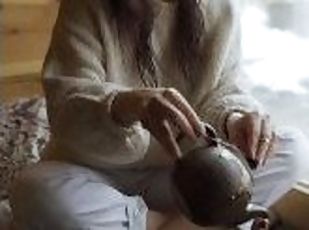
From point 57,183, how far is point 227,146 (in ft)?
1.17

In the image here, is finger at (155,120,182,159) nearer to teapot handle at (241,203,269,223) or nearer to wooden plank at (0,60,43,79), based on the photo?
teapot handle at (241,203,269,223)

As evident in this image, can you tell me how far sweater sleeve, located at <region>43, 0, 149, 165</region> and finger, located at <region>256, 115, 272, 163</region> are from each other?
182 millimetres

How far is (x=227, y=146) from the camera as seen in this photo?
0.99 m

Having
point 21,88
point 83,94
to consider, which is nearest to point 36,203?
point 83,94

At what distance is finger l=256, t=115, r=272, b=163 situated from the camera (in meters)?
1.12

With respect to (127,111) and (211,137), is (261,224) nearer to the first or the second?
(211,137)

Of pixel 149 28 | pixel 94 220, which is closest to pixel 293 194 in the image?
pixel 94 220

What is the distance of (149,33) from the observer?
1354 mm

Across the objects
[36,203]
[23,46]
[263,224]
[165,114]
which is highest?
[165,114]

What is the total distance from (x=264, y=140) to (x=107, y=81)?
310 mm

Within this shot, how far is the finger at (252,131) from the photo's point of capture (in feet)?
3.65

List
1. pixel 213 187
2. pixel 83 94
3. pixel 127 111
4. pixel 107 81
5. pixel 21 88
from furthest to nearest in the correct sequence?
→ pixel 21 88 < pixel 107 81 < pixel 83 94 < pixel 127 111 < pixel 213 187

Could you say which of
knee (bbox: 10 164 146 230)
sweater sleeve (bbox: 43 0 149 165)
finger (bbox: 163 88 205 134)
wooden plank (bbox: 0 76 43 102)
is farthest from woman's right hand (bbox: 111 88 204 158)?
wooden plank (bbox: 0 76 43 102)

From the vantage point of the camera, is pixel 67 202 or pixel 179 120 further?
pixel 67 202
